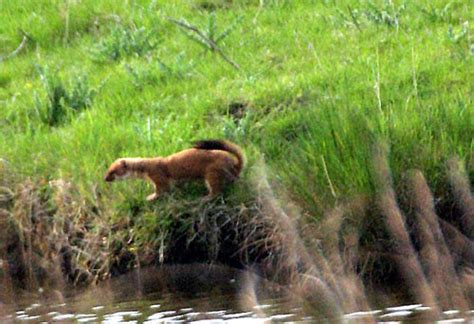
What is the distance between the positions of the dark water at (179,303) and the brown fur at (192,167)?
1.76 ft

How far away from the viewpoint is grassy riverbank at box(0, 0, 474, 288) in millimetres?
8070

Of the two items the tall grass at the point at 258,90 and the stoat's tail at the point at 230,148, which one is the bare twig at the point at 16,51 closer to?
the tall grass at the point at 258,90

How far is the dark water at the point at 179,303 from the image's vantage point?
725cm

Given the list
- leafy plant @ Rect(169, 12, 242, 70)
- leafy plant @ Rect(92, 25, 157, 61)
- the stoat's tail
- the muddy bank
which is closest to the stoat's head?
the muddy bank

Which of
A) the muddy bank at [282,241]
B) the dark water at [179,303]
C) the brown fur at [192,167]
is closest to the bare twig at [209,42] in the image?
the brown fur at [192,167]

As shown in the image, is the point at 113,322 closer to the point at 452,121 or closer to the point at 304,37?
the point at 452,121

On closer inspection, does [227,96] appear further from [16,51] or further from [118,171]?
[16,51]

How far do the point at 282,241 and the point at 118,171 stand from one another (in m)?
1.33

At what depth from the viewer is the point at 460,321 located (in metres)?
6.64

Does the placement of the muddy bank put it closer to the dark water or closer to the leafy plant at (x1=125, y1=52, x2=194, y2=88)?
the dark water

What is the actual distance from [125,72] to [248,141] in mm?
2121

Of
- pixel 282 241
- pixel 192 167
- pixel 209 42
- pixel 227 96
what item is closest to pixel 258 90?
pixel 227 96

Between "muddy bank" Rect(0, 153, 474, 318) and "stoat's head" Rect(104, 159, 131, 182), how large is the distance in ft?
0.79

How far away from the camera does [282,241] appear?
26.2 feet
